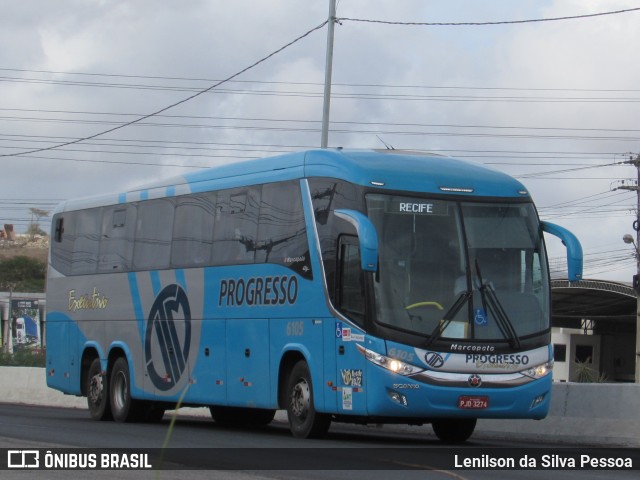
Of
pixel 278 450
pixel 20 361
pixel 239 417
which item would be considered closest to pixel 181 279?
pixel 239 417

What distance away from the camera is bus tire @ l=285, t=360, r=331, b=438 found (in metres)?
17.3

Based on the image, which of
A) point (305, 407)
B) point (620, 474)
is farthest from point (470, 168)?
point (620, 474)

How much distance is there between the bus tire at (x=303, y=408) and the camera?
56.9 feet

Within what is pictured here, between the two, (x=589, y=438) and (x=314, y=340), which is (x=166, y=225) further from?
(x=589, y=438)

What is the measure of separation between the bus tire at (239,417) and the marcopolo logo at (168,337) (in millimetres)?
1324

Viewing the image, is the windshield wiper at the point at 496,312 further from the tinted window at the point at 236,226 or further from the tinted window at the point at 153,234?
the tinted window at the point at 153,234

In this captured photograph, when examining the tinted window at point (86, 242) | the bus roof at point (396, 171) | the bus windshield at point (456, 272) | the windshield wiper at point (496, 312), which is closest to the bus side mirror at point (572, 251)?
the bus windshield at point (456, 272)

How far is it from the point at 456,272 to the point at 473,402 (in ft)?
5.37

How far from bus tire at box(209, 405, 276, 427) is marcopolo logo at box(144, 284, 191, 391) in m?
1.32

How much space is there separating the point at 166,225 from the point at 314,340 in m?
5.31

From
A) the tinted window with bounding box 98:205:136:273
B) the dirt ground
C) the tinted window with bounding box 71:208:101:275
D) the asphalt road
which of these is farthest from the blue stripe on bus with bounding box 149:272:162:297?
the dirt ground

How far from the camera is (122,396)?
23.4 meters

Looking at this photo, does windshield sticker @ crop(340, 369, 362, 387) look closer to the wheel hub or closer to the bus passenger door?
the bus passenger door

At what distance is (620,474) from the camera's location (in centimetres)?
1333
